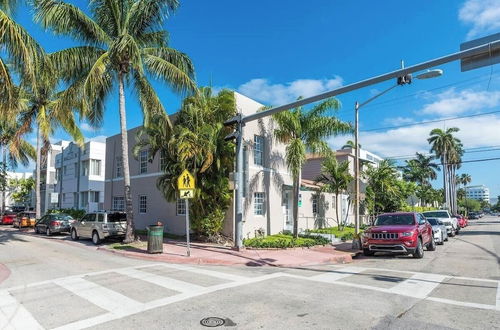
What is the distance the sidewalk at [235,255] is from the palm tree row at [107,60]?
2.50 metres

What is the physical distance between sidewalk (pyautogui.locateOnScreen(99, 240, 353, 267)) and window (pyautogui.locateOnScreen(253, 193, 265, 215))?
3.96 m

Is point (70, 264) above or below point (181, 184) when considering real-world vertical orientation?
below

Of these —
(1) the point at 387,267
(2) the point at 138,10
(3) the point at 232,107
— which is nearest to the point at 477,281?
(1) the point at 387,267

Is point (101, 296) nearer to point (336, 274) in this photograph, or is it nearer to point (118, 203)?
point (336, 274)

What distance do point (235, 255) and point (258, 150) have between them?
314 inches

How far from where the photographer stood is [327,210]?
28.0 m

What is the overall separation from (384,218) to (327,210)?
1231cm

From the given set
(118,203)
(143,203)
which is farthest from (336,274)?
(118,203)

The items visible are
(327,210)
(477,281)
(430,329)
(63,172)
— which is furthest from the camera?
(63,172)

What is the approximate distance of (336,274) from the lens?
10.7m

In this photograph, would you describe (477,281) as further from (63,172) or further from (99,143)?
(63,172)

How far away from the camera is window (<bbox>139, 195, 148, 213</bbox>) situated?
2341 centimetres

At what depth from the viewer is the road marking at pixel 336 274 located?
9852mm

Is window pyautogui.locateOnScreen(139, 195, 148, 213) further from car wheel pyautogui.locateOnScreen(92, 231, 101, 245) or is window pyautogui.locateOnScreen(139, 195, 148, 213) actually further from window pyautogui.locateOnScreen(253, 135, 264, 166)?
window pyautogui.locateOnScreen(253, 135, 264, 166)
